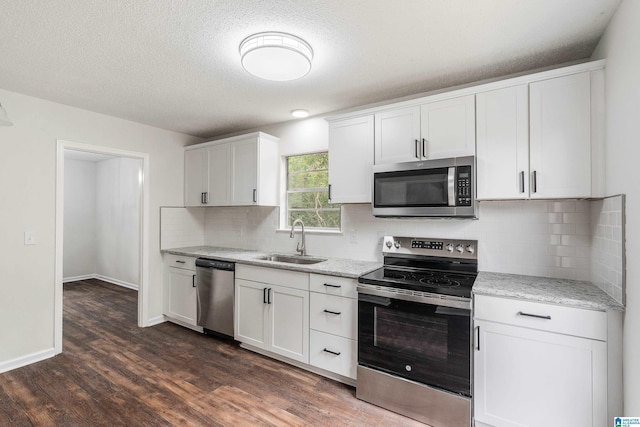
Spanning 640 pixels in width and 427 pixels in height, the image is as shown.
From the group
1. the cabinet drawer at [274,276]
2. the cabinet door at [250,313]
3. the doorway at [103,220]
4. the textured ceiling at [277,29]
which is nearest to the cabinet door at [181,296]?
the cabinet door at [250,313]

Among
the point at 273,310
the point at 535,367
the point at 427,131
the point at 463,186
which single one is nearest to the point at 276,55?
the point at 427,131

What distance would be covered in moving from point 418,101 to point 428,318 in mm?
1644

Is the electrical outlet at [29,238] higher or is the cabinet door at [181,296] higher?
the electrical outlet at [29,238]

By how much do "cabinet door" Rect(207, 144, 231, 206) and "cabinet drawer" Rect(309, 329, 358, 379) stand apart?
2.01m

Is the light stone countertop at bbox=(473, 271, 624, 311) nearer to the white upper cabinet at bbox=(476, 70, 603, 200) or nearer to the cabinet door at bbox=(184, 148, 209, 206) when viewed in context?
the white upper cabinet at bbox=(476, 70, 603, 200)

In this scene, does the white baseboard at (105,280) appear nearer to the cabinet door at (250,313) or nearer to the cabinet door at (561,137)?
the cabinet door at (250,313)

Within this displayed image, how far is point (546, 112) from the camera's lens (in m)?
2.05

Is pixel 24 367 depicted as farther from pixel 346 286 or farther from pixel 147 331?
pixel 346 286

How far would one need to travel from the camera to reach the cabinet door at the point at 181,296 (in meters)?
3.65

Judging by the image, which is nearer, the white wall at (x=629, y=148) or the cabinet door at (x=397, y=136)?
the white wall at (x=629, y=148)

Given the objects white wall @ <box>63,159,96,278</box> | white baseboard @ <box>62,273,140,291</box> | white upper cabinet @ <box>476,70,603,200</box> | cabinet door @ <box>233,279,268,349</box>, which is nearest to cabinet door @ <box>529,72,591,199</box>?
white upper cabinet @ <box>476,70,603,200</box>

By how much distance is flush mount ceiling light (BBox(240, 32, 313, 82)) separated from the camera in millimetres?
1868

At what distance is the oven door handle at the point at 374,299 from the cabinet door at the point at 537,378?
575 mm

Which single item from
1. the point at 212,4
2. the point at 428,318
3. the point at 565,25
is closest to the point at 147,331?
the point at 428,318
